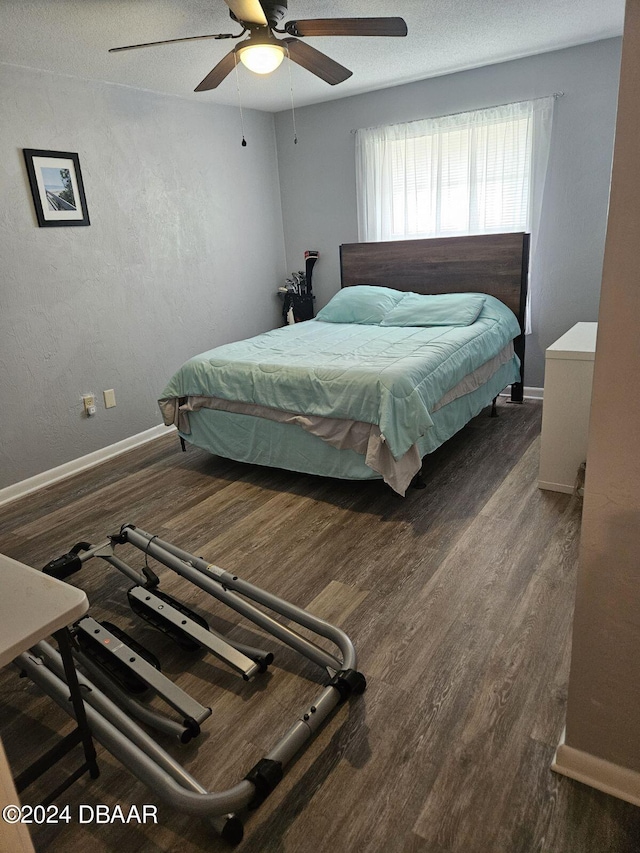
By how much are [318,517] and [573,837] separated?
5.70ft

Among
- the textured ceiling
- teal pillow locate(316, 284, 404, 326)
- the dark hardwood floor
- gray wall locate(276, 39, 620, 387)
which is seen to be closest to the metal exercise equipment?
the dark hardwood floor

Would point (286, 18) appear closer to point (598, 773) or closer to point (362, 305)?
point (362, 305)

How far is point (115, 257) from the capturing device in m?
3.86

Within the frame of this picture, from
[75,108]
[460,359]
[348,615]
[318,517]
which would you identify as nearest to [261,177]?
[75,108]

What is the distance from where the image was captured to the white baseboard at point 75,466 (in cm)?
340

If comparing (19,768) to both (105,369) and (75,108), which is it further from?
(75,108)

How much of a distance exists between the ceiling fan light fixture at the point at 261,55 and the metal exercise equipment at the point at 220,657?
2158mm

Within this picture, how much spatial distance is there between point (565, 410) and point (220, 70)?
8.10ft

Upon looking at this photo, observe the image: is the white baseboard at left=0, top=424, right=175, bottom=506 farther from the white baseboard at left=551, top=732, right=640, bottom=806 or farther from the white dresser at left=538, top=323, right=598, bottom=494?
the white baseboard at left=551, top=732, right=640, bottom=806

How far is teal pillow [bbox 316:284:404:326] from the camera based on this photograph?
4.29m

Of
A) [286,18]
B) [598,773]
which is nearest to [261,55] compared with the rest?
[286,18]

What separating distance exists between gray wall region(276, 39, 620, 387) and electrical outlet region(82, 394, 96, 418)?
258cm

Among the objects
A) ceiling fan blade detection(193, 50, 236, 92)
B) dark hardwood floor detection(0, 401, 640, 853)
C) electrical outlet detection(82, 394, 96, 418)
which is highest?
ceiling fan blade detection(193, 50, 236, 92)

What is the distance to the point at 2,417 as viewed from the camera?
3.33m
